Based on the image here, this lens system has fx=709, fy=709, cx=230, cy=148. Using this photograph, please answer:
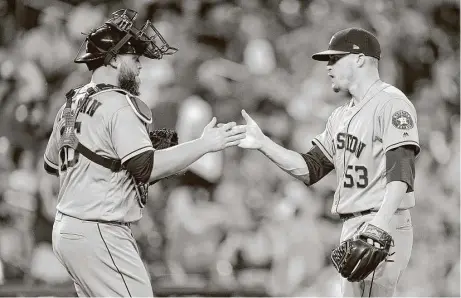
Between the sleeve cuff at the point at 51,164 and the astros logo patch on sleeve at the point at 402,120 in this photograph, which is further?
the sleeve cuff at the point at 51,164

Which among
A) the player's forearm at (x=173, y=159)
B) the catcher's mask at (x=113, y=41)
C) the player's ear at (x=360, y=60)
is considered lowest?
the player's forearm at (x=173, y=159)

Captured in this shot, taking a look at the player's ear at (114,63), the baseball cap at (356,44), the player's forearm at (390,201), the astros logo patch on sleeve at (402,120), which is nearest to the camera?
the player's forearm at (390,201)

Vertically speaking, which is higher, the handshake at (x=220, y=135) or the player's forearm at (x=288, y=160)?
the handshake at (x=220, y=135)

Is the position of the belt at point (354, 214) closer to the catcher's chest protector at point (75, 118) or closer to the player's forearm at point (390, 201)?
the player's forearm at point (390, 201)

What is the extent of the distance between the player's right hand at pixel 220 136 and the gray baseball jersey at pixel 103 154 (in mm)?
292

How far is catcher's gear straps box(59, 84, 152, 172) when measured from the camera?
125 inches

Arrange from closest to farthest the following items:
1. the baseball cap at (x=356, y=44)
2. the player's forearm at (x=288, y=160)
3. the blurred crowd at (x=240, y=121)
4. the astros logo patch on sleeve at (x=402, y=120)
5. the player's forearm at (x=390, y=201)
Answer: the player's forearm at (x=390, y=201), the astros logo patch on sleeve at (x=402, y=120), the baseball cap at (x=356, y=44), the player's forearm at (x=288, y=160), the blurred crowd at (x=240, y=121)

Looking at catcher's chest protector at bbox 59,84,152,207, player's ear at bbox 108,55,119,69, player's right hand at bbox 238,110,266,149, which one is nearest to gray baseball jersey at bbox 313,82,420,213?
player's right hand at bbox 238,110,266,149

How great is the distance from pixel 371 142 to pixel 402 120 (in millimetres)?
200

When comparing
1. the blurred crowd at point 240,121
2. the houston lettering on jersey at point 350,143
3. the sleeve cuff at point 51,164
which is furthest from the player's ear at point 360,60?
the blurred crowd at point 240,121

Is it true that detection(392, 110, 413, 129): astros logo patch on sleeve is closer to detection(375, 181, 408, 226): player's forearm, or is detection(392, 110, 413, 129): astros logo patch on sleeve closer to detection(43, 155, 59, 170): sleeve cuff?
detection(375, 181, 408, 226): player's forearm

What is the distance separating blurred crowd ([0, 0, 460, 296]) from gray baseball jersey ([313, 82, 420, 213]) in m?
2.70

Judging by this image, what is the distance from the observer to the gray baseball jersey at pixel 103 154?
315 cm

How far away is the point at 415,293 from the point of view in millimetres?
6316
